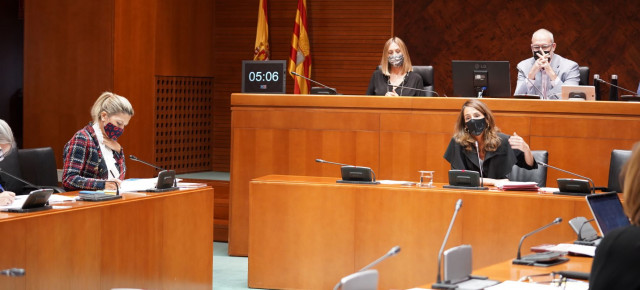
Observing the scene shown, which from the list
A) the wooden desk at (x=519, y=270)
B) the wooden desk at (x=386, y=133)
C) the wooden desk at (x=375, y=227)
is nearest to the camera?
the wooden desk at (x=519, y=270)

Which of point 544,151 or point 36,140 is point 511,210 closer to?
point 544,151

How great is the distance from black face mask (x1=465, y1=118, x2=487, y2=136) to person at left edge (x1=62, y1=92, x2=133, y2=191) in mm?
2133

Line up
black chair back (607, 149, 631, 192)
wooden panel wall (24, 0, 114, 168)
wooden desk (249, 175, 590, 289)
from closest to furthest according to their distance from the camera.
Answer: wooden desk (249, 175, 590, 289), black chair back (607, 149, 631, 192), wooden panel wall (24, 0, 114, 168)

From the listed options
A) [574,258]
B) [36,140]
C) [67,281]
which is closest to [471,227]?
[574,258]

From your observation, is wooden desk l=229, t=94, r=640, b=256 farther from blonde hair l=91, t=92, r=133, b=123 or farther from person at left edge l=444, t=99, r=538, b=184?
blonde hair l=91, t=92, r=133, b=123

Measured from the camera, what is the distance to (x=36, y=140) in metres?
9.71

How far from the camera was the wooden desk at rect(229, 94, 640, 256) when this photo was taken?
629 centimetres

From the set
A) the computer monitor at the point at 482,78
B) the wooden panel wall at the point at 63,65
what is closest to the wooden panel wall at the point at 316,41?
the wooden panel wall at the point at 63,65

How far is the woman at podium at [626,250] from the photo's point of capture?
8.55 feet

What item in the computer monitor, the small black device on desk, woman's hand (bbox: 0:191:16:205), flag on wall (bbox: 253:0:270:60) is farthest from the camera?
flag on wall (bbox: 253:0:270:60)

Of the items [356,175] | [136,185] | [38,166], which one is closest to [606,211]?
[356,175]

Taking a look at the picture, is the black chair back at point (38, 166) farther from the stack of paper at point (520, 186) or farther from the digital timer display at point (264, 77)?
the stack of paper at point (520, 186)

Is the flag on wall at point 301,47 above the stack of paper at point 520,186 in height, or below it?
above

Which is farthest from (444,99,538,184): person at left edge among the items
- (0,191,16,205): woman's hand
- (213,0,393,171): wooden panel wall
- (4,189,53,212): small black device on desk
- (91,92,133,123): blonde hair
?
(213,0,393,171): wooden panel wall
